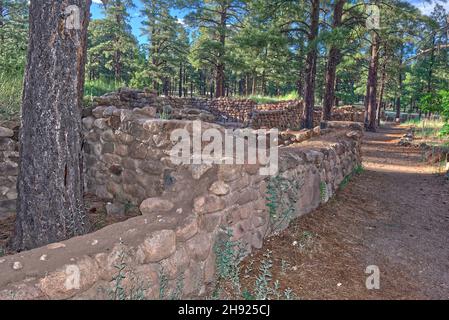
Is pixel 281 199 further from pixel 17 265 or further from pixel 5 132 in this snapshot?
pixel 5 132

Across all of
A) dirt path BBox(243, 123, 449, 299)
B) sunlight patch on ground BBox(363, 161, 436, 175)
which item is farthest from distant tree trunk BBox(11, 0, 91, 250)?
sunlight patch on ground BBox(363, 161, 436, 175)

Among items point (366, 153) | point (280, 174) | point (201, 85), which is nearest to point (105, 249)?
point (280, 174)

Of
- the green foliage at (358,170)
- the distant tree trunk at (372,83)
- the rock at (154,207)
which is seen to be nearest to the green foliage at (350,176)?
the green foliage at (358,170)

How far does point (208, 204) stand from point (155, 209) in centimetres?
42

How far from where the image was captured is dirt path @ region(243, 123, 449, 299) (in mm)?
3248

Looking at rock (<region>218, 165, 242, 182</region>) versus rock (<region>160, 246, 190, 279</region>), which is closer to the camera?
rock (<region>160, 246, 190, 279</region>)

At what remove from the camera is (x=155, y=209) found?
2912mm

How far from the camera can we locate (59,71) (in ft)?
10.5

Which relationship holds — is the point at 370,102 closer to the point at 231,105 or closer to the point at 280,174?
the point at 231,105

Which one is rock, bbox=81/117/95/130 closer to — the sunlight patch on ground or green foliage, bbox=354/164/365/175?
green foliage, bbox=354/164/365/175

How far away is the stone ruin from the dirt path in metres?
0.30

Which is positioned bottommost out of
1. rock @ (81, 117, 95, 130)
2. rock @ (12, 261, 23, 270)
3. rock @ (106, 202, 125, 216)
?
rock @ (106, 202, 125, 216)
